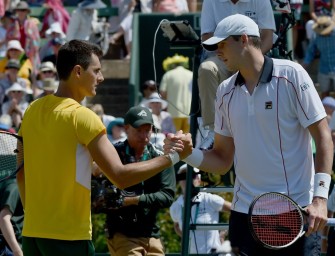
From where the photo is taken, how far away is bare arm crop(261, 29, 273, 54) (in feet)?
27.9

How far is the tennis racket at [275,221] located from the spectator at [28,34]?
11175 mm

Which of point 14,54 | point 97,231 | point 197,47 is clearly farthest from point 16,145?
point 14,54

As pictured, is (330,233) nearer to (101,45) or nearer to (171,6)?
(171,6)

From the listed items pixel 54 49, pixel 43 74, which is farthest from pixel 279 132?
pixel 54 49

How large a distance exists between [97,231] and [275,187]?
5.99 metres

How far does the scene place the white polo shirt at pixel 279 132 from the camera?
6.68 metres

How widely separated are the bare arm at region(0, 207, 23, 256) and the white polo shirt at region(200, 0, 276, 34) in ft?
7.54

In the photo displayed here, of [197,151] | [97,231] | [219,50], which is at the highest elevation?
[219,50]

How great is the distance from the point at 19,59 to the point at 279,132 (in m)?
10.8

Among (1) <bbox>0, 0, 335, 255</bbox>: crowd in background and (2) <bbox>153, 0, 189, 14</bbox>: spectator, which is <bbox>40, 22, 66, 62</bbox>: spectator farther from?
(2) <bbox>153, 0, 189, 14</bbox>: spectator

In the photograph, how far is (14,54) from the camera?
17.0 metres

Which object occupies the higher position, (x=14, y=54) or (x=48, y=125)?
(x=48, y=125)

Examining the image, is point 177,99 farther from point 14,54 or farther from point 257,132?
point 257,132

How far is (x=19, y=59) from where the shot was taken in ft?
55.9
